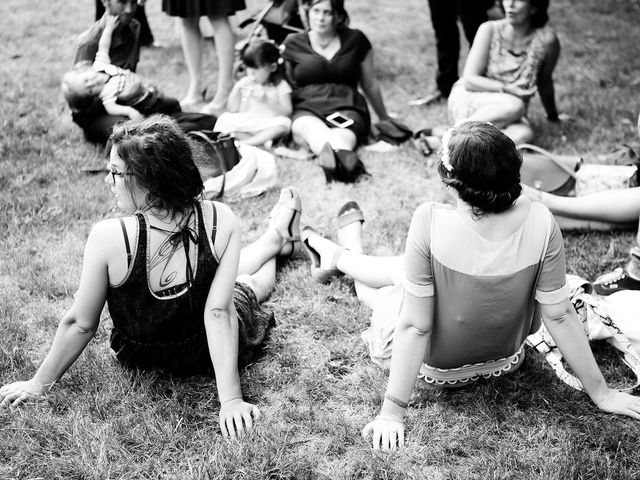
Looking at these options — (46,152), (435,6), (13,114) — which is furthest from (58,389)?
(435,6)

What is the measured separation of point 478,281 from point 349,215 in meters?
1.61

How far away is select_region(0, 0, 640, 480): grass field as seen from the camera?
2312 mm

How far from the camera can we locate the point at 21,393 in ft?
8.21

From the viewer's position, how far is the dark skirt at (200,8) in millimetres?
5582

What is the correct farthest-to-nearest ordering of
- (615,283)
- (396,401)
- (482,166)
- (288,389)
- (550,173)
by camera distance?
(550,173)
(615,283)
(288,389)
(396,401)
(482,166)

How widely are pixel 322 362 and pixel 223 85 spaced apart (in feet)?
11.3

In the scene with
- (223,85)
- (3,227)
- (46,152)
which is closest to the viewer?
(3,227)

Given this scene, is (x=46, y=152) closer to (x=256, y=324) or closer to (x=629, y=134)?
(x=256, y=324)

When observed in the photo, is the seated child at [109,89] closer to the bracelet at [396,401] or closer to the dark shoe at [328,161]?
the dark shoe at [328,161]

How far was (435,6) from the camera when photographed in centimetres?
600

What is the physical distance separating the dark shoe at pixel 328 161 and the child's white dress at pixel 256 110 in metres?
0.60

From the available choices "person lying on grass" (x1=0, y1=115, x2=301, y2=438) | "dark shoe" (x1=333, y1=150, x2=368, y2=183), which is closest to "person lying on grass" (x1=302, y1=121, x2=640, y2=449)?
"person lying on grass" (x1=0, y1=115, x2=301, y2=438)

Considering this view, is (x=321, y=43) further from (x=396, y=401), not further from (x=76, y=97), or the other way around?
(x=396, y=401)

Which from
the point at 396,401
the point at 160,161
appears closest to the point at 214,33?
the point at 160,161
